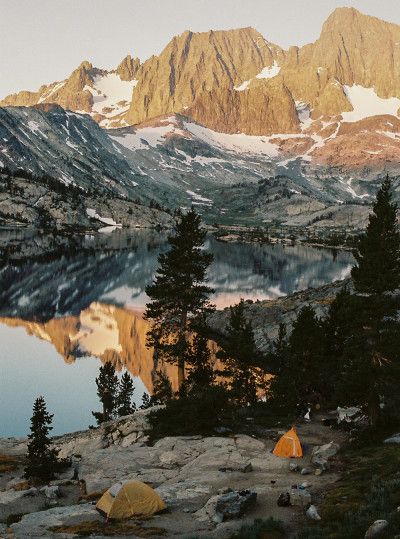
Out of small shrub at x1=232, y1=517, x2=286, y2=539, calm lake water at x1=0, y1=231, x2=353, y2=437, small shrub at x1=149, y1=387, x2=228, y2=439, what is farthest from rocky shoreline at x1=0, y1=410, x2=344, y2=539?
calm lake water at x1=0, y1=231, x2=353, y2=437

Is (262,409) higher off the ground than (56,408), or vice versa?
(262,409)

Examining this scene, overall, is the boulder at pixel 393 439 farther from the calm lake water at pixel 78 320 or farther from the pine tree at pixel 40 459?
the calm lake water at pixel 78 320

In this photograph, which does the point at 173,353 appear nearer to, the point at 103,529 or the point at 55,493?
the point at 55,493

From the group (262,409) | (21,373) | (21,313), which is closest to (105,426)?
(262,409)

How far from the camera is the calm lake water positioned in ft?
206

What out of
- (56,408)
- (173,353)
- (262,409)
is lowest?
(56,408)

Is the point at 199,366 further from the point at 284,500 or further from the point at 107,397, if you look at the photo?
the point at 284,500

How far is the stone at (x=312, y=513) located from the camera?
21641 millimetres

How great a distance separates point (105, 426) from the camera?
4309 centimetres

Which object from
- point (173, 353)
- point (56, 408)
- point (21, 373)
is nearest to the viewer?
point (173, 353)

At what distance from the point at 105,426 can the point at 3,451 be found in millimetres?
8135

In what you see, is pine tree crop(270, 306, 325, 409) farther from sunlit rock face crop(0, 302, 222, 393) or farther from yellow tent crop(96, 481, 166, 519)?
sunlit rock face crop(0, 302, 222, 393)

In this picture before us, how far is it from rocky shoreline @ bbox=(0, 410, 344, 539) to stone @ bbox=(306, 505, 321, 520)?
1.55 feet

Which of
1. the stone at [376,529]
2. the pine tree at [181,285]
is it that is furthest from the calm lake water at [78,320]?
the stone at [376,529]
